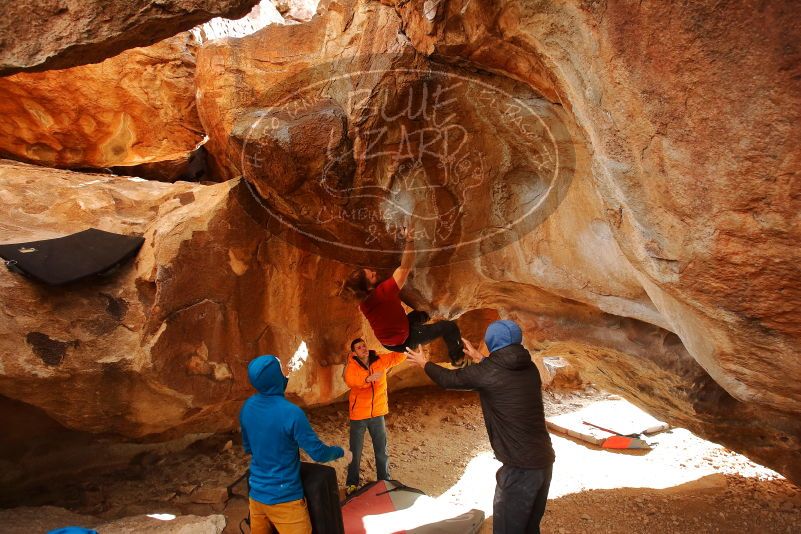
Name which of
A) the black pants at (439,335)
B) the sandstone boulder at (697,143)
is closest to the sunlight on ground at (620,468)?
the black pants at (439,335)

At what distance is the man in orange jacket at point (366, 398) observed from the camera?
13.6ft

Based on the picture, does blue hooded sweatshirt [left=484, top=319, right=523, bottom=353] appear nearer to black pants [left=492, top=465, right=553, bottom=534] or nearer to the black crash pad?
black pants [left=492, top=465, right=553, bottom=534]

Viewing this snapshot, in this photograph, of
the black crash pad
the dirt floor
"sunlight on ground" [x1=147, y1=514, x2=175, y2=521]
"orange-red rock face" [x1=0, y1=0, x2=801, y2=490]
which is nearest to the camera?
"orange-red rock face" [x1=0, y1=0, x2=801, y2=490]

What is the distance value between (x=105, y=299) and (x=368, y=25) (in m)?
2.68

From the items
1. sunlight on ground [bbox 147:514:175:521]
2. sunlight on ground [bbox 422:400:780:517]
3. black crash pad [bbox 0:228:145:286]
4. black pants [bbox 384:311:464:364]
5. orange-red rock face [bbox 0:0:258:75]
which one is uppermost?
orange-red rock face [bbox 0:0:258:75]

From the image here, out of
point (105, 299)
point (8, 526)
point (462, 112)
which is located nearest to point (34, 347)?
point (105, 299)

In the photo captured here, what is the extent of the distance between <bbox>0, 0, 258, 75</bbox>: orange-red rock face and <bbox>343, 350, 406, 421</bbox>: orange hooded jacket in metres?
2.58

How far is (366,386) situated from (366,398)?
0.36 feet

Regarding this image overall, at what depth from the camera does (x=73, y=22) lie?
2648mm

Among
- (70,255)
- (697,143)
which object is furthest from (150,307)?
(697,143)

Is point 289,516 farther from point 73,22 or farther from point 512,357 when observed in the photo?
point 73,22

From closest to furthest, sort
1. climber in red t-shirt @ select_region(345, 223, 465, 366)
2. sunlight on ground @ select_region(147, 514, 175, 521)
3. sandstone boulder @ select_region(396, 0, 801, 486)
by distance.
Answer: sandstone boulder @ select_region(396, 0, 801, 486), sunlight on ground @ select_region(147, 514, 175, 521), climber in red t-shirt @ select_region(345, 223, 465, 366)

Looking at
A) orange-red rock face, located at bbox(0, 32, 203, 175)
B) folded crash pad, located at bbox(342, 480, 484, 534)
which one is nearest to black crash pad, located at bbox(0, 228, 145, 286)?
folded crash pad, located at bbox(342, 480, 484, 534)

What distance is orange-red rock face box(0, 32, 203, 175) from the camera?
5.99 m
